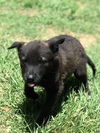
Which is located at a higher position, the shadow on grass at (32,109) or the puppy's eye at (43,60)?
the puppy's eye at (43,60)

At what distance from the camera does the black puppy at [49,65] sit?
15.0 feet

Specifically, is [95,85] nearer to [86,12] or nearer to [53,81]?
[53,81]

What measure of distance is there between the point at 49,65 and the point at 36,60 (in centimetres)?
31

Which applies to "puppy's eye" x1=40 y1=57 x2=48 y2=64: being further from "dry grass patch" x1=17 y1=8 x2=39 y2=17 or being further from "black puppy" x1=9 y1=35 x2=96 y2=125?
"dry grass patch" x1=17 y1=8 x2=39 y2=17

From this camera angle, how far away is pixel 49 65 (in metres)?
4.82

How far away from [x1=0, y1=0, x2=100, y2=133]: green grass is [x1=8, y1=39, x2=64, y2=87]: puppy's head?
844 millimetres

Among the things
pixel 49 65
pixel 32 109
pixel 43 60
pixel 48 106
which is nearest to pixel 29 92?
pixel 32 109

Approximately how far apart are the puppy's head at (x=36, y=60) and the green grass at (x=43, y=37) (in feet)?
2.77

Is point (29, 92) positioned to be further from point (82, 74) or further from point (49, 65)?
point (82, 74)

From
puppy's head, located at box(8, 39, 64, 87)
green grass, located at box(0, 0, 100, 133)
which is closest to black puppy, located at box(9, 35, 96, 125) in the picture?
puppy's head, located at box(8, 39, 64, 87)

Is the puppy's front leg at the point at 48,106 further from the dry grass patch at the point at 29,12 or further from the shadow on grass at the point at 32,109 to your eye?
the dry grass patch at the point at 29,12

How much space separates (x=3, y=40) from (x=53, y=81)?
3641 millimetres

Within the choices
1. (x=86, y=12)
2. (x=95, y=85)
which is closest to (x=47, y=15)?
(x=86, y=12)

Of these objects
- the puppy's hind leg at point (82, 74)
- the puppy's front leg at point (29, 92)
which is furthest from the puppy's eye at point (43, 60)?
the puppy's hind leg at point (82, 74)
